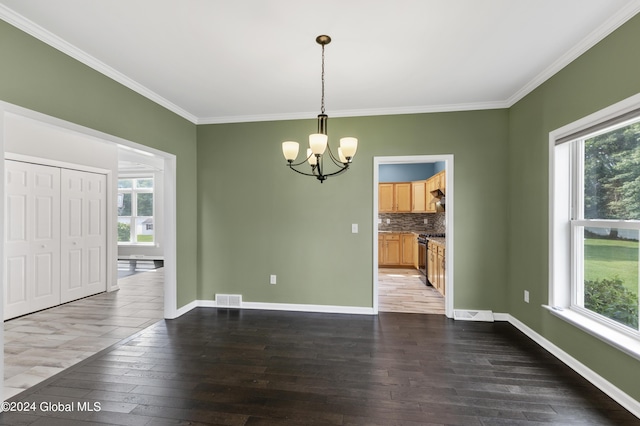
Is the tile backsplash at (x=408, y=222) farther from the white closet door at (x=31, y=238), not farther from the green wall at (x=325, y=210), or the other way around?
the white closet door at (x=31, y=238)

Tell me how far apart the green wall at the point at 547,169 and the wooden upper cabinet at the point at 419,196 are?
3674 millimetres

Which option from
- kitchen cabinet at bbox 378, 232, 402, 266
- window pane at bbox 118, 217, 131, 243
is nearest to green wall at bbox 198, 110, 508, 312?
kitchen cabinet at bbox 378, 232, 402, 266

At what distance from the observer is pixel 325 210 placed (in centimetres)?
429

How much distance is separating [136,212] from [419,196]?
7853mm

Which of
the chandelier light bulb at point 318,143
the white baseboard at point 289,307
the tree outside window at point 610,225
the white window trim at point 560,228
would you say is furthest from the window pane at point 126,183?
the tree outside window at point 610,225

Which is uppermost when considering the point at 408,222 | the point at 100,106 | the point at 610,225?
the point at 100,106

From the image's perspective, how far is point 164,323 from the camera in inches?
152

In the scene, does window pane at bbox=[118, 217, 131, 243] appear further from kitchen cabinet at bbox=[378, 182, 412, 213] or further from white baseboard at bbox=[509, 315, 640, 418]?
white baseboard at bbox=[509, 315, 640, 418]

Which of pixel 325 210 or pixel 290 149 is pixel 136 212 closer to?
pixel 325 210

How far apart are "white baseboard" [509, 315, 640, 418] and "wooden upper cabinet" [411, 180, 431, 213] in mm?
4364

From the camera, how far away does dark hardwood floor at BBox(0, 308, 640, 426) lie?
2.08 m

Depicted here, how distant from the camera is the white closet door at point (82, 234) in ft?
15.7

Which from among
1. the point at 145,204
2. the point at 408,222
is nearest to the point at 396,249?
the point at 408,222

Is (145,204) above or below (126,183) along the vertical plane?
below
